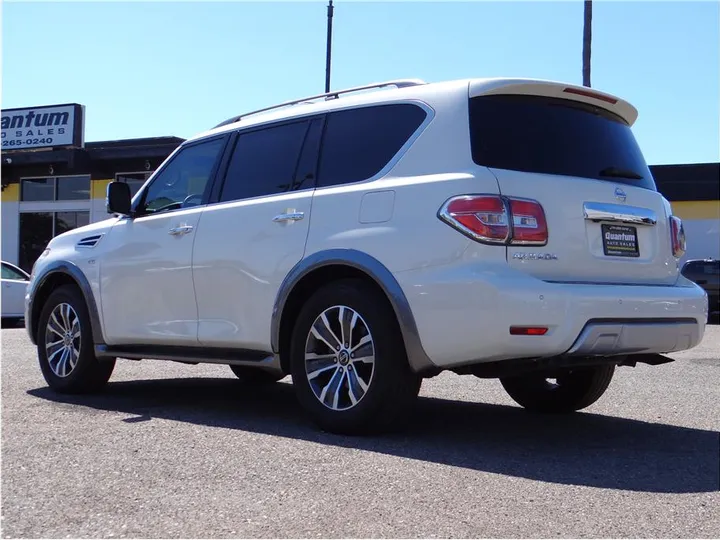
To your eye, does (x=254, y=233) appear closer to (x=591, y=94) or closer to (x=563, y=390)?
(x=591, y=94)

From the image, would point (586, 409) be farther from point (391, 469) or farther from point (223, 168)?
point (223, 168)

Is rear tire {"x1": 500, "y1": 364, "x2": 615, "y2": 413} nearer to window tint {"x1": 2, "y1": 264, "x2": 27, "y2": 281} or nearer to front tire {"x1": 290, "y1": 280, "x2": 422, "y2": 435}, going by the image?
front tire {"x1": 290, "y1": 280, "x2": 422, "y2": 435}

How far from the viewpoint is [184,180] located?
6422 mm

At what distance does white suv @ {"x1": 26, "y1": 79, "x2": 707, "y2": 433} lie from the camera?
14.4 ft

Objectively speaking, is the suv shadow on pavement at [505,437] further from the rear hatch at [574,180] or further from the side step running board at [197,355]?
the rear hatch at [574,180]

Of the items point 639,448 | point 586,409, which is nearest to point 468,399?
point 586,409

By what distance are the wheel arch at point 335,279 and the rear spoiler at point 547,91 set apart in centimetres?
109

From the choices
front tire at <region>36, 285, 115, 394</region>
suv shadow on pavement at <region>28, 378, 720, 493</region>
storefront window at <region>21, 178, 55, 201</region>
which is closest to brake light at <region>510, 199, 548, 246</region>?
suv shadow on pavement at <region>28, 378, 720, 493</region>

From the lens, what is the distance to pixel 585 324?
4344 mm

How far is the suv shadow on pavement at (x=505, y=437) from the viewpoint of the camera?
4.17m

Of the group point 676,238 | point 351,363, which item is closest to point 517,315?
point 351,363

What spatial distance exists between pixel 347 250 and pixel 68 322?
303 cm

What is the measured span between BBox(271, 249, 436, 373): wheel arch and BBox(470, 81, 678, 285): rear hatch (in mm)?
635

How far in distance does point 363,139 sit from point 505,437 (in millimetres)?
1898
